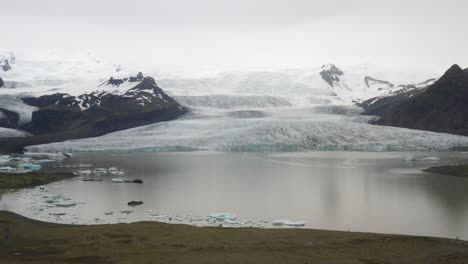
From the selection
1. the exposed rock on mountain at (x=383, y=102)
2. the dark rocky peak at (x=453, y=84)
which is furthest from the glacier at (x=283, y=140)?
the exposed rock on mountain at (x=383, y=102)

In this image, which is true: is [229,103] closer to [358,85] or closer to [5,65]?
[358,85]

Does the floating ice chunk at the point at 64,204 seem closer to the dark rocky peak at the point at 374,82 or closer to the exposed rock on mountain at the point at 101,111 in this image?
the exposed rock on mountain at the point at 101,111

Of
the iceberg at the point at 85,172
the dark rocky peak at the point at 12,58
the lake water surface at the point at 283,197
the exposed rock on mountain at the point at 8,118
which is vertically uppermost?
the dark rocky peak at the point at 12,58

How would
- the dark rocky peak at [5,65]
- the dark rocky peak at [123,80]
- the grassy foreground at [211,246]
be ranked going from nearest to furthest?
the grassy foreground at [211,246] < the dark rocky peak at [123,80] < the dark rocky peak at [5,65]

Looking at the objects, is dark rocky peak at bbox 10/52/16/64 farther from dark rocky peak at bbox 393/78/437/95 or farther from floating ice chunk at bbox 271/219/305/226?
floating ice chunk at bbox 271/219/305/226

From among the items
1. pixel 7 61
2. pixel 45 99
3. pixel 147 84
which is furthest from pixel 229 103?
pixel 7 61

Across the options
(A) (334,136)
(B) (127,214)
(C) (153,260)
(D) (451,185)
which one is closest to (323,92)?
(A) (334,136)

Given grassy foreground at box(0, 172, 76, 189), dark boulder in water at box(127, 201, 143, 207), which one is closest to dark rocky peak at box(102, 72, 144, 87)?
grassy foreground at box(0, 172, 76, 189)

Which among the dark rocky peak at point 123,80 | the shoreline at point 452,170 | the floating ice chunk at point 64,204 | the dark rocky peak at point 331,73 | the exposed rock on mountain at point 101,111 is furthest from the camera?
the dark rocky peak at point 331,73
